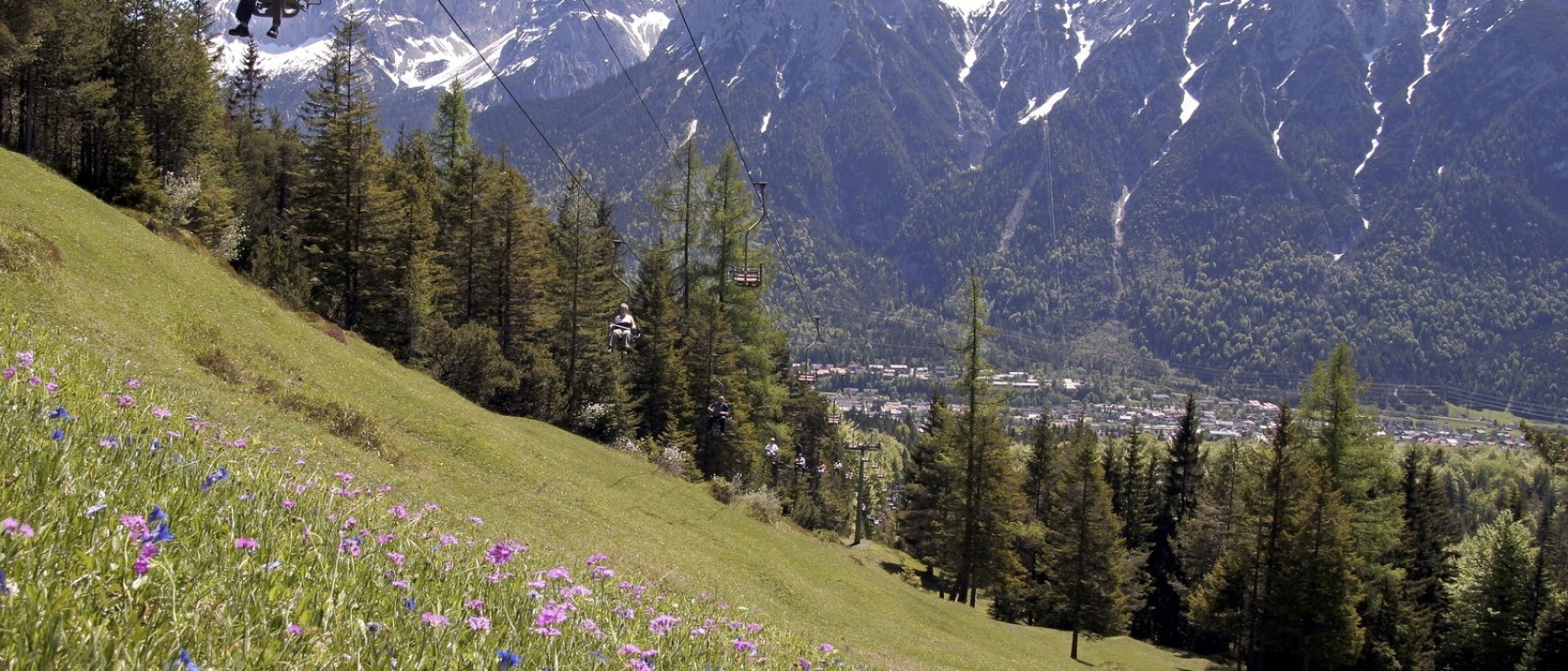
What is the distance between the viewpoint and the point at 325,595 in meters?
3.44

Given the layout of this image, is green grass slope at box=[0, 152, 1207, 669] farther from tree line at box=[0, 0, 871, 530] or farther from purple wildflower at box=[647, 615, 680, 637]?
purple wildflower at box=[647, 615, 680, 637]

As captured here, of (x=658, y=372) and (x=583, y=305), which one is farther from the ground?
(x=583, y=305)

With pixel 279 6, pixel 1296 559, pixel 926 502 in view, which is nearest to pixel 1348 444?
pixel 1296 559

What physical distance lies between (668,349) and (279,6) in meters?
43.0

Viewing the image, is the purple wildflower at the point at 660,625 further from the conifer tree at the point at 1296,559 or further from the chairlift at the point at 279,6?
the conifer tree at the point at 1296,559

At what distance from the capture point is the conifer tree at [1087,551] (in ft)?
178

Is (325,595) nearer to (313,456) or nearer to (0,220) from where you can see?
(313,456)

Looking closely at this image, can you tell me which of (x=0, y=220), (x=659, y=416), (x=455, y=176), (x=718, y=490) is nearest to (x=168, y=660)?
(x=0, y=220)

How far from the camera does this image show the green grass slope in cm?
1869

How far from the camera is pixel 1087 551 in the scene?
54406 millimetres

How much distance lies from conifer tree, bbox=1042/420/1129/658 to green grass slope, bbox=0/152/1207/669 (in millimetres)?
16914

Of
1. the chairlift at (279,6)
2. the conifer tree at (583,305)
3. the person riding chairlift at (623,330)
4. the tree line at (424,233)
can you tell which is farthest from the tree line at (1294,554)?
the chairlift at (279,6)

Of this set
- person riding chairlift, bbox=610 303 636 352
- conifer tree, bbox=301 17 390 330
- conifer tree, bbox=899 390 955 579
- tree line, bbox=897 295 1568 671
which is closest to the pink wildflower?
person riding chairlift, bbox=610 303 636 352

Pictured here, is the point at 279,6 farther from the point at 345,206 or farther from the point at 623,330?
the point at 345,206
